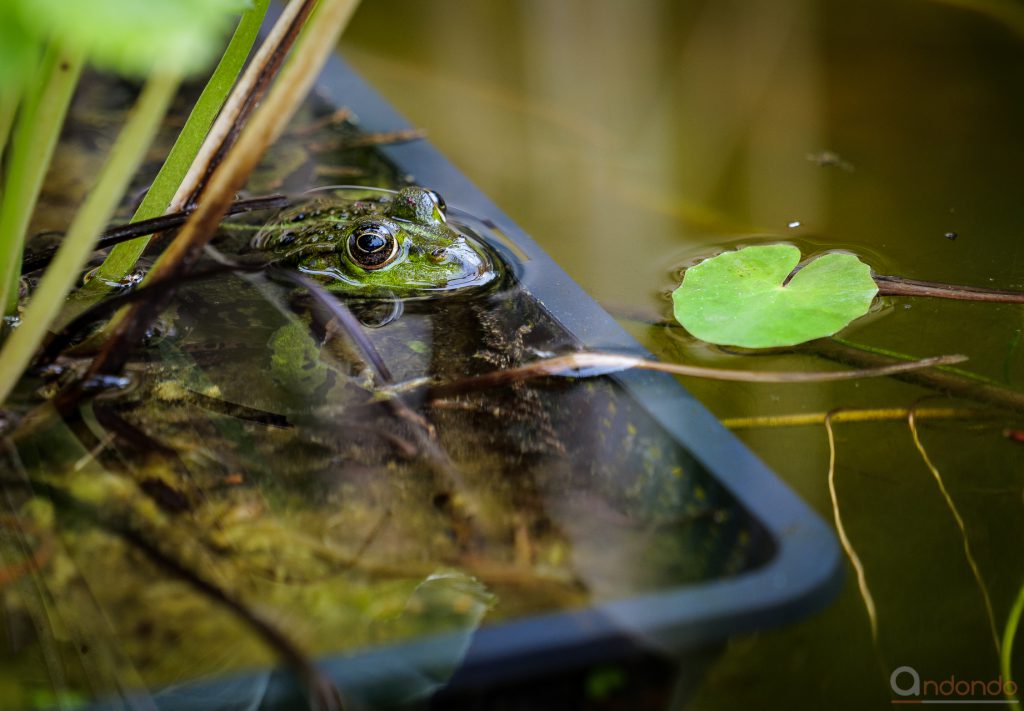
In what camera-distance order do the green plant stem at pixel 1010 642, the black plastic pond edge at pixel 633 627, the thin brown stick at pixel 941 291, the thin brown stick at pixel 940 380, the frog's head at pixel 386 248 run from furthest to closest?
the frog's head at pixel 386 248
the thin brown stick at pixel 941 291
the thin brown stick at pixel 940 380
the green plant stem at pixel 1010 642
the black plastic pond edge at pixel 633 627

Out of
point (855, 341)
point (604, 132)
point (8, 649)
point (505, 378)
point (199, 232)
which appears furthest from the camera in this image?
point (604, 132)

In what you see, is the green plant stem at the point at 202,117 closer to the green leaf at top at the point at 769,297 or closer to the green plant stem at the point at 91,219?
the green plant stem at the point at 91,219

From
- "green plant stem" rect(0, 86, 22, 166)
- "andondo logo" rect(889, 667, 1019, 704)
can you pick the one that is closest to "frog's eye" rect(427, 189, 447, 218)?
"green plant stem" rect(0, 86, 22, 166)

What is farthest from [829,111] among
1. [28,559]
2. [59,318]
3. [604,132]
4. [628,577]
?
[28,559]

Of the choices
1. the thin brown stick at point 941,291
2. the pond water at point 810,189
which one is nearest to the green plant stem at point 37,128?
the pond water at point 810,189

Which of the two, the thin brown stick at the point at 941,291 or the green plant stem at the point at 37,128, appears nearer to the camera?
the green plant stem at the point at 37,128

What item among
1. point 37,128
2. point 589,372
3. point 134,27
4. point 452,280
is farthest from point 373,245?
point 134,27

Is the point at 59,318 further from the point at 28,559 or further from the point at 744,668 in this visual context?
the point at 744,668

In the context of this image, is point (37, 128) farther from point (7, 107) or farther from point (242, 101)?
point (242, 101)
